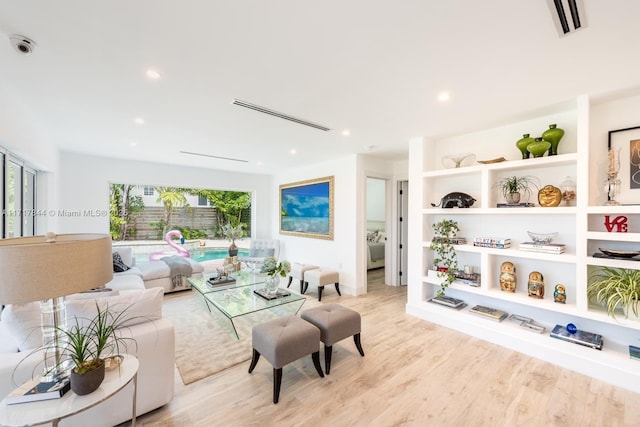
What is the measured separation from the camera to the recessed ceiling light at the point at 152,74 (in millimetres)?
2009

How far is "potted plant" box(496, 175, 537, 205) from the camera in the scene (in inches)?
116

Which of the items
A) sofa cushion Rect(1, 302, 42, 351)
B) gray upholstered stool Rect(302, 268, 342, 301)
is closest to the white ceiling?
sofa cushion Rect(1, 302, 42, 351)

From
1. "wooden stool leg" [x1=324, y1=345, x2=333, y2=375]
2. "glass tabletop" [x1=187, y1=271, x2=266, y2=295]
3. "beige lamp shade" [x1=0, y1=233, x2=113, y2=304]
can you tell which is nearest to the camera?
"beige lamp shade" [x1=0, y1=233, x2=113, y2=304]

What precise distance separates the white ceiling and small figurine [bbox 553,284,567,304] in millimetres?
1893

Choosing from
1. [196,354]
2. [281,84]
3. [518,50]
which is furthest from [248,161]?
[518,50]

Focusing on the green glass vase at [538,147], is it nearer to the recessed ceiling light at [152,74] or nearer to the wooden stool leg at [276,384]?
the wooden stool leg at [276,384]

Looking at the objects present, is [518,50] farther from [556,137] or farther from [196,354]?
[196,354]

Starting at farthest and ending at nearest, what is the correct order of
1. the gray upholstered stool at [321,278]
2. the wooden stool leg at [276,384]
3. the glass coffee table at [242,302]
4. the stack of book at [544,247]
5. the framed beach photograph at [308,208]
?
the framed beach photograph at [308,208] → the gray upholstered stool at [321,278] → the glass coffee table at [242,302] → the stack of book at [544,247] → the wooden stool leg at [276,384]

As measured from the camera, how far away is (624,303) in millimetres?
2207

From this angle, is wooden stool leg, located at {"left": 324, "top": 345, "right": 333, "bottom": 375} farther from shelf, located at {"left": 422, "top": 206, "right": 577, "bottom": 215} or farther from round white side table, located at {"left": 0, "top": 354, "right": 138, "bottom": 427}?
shelf, located at {"left": 422, "top": 206, "right": 577, "bottom": 215}

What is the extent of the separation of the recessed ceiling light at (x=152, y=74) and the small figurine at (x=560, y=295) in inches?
169

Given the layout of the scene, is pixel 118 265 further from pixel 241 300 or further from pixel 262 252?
pixel 262 252

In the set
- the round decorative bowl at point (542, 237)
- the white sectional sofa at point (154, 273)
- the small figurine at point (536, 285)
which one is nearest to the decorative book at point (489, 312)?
the small figurine at point (536, 285)

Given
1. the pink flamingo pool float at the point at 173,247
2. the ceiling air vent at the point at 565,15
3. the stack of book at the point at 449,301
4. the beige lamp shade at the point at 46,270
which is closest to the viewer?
the beige lamp shade at the point at 46,270
